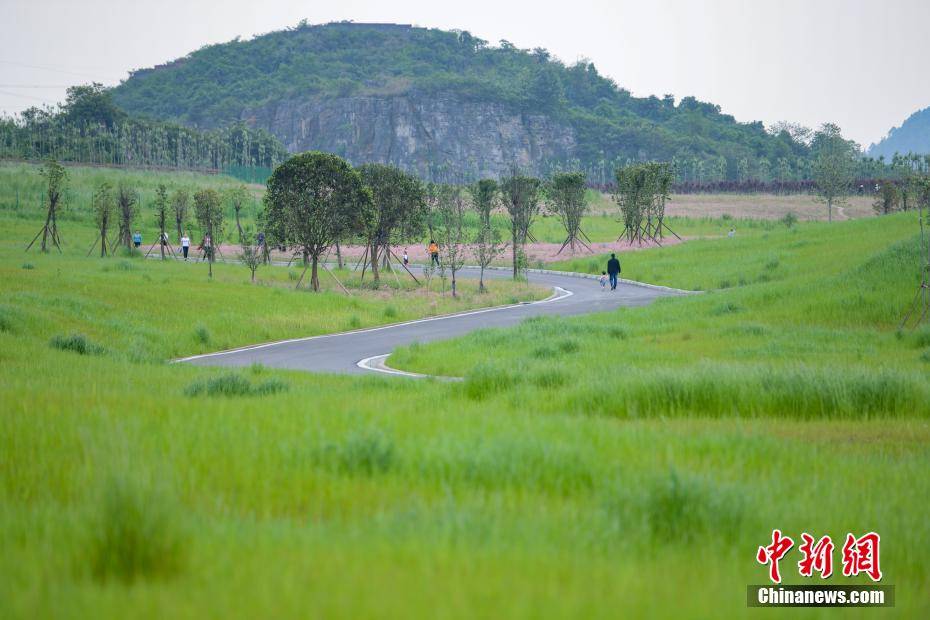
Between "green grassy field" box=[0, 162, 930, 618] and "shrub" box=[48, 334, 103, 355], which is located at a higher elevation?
"green grassy field" box=[0, 162, 930, 618]

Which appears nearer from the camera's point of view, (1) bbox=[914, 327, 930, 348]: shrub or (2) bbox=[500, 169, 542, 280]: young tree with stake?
(1) bbox=[914, 327, 930, 348]: shrub

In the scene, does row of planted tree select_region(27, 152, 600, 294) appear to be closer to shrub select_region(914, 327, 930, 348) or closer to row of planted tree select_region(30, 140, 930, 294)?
row of planted tree select_region(30, 140, 930, 294)

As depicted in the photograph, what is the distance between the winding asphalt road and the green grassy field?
772 centimetres

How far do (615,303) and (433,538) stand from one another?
32642 millimetres

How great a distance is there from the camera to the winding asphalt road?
21.4 meters

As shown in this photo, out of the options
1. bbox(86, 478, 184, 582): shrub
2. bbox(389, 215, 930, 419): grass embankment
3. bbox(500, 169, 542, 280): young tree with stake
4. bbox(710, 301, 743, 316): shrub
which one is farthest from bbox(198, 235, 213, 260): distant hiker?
bbox(86, 478, 184, 582): shrub

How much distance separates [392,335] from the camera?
28188 millimetres

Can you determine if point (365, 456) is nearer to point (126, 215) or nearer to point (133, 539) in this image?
point (133, 539)

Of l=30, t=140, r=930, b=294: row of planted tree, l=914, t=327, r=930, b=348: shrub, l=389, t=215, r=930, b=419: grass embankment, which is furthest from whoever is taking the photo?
l=30, t=140, r=930, b=294: row of planted tree

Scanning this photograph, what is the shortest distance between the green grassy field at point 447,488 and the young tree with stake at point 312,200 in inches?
1102

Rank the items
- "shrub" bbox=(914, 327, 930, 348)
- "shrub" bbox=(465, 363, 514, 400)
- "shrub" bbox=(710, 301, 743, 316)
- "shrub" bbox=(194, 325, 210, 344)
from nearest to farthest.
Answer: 1. "shrub" bbox=(465, 363, 514, 400)
2. "shrub" bbox=(914, 327, 930, 348)
3. "shrub" bbox=(194, 325, 210, 344)
4. "shrub" bbox=(710, 301, 743, 316)

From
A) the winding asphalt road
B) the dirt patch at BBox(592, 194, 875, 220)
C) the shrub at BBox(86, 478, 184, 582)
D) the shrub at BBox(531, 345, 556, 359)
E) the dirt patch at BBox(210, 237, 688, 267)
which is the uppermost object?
the dirt patch at BBox(592, 194, 875, 220)

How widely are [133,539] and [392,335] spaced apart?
2453 cm

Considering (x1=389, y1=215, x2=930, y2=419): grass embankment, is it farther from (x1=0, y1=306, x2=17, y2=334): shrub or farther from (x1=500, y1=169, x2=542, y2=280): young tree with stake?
(x1=500, y1=169, x2=542, y2=280): young tree with stake
